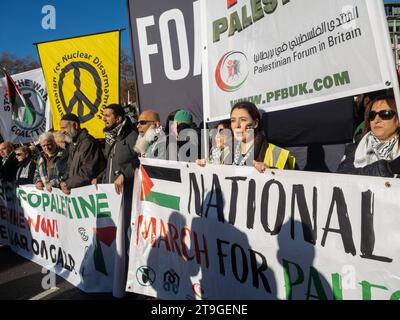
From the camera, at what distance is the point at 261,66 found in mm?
2752

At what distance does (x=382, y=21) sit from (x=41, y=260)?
4.44 metres

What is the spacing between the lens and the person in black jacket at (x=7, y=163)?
5578 millimetres

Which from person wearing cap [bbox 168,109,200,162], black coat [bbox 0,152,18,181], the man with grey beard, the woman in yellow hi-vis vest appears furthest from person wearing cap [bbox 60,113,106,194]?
the woman in yellow hi-vis vest

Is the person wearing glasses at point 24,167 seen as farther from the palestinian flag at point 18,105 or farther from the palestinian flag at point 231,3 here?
the palestinian flag at point 231,3

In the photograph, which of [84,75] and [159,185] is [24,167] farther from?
[159,185]

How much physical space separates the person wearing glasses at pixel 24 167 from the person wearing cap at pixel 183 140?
264cm

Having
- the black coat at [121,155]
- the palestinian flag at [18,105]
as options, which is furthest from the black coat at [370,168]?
the palestinian flag at [18,105]

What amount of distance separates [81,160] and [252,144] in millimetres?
2292

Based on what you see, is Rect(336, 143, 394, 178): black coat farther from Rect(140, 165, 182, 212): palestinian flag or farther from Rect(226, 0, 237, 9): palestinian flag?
Rect(226, 0, 237, 9): palestinian flag

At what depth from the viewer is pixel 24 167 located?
17.4 feet

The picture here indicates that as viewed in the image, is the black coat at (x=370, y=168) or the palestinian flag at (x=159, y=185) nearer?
the black coat at (x=370, y=168)

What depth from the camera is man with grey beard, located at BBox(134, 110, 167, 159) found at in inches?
138

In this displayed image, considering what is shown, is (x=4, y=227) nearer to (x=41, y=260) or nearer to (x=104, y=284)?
(x=41, y=260)

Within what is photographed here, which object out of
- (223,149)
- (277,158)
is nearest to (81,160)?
(223,149)
